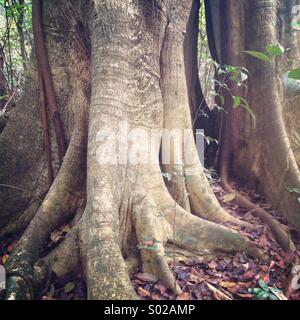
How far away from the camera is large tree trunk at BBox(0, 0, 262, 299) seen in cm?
213

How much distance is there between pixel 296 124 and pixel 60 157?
9.21ft

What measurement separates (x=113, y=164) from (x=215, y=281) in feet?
3.92

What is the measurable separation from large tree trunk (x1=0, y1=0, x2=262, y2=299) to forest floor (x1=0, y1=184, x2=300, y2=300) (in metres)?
0.08

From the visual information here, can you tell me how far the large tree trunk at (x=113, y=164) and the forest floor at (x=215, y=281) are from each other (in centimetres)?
8

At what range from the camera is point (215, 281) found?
7.24 ft

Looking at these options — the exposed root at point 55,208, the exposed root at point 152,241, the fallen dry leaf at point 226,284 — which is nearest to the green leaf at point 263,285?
the fallen dry leaf at point 226,284

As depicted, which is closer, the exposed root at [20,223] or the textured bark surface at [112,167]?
the textured bark surface at [112,167]

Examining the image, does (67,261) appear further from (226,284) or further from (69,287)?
(226,284)

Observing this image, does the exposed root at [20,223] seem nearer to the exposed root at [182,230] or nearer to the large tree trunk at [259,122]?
the exposed root at [182,230]

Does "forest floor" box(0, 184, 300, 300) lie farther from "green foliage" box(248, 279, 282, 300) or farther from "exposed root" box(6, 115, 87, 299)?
"exposed root" box(6, 115, 87, 299)

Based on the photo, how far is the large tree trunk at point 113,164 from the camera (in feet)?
7.00

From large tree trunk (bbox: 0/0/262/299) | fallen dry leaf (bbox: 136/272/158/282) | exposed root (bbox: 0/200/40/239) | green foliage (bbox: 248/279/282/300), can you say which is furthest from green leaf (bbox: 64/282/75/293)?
green foliage (bbox: 248/279/282/300)

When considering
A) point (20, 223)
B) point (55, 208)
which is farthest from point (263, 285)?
point (20, 223)
